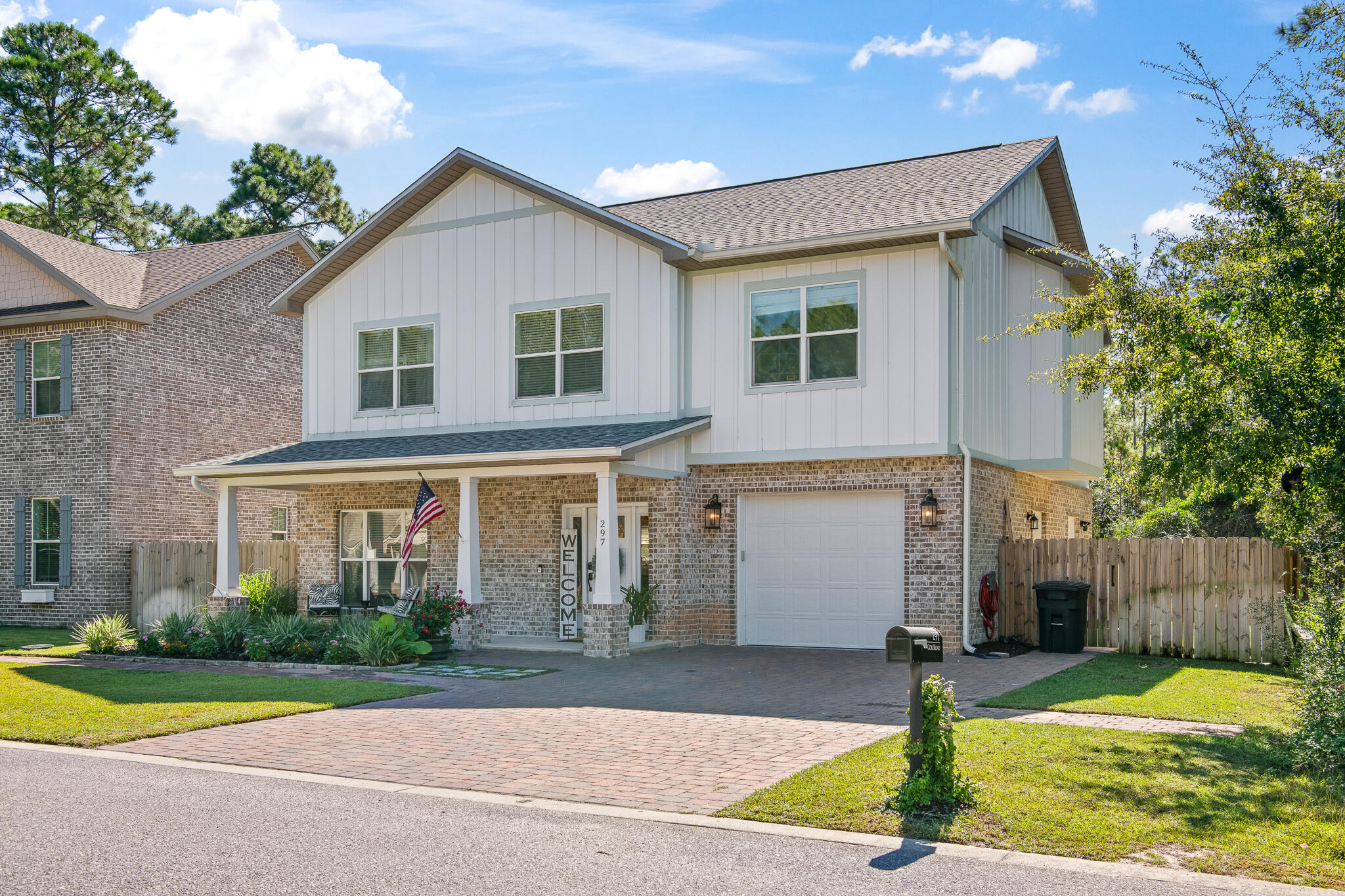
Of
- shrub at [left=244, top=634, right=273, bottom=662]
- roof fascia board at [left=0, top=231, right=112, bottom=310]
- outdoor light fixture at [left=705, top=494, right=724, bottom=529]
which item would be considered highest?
roof fascia board at [left=0, top=231, right=112, bottom=310]

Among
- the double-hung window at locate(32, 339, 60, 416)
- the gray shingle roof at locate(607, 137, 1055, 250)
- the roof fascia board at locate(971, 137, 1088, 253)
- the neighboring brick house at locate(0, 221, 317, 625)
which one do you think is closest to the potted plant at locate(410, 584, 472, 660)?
the gray shingle roof at locate(607, 137, 1055, 250)

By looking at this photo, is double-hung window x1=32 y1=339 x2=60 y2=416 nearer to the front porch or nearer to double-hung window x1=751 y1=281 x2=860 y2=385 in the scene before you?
the front porch

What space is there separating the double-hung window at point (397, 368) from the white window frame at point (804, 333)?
18.3 feet

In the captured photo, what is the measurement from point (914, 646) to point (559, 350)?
11974mm

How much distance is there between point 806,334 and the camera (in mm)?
17062

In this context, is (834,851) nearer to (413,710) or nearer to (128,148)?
(413,710)

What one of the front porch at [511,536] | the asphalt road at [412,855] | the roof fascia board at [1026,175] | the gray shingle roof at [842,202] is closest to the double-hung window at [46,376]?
the front porch at [511,536]

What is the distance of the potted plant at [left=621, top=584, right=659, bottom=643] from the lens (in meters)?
17.3

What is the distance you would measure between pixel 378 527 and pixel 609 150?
744 cm

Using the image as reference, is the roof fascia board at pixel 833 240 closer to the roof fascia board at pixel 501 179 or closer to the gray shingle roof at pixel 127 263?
the roof fascia board at pixel 501 179

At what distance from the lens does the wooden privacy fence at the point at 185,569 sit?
21562 mm

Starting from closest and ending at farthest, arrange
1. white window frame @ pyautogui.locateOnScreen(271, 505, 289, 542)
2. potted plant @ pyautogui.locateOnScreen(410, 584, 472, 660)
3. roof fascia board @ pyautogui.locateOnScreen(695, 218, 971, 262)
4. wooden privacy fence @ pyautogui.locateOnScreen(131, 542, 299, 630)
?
1. roof fascia board @ pyautogui.locateOnScreen(695, 218, 971, 262)
2. potted plant @ pyautogui.locateOnScreen(410, 584, 472, 660)
3. wooden privacy fence @ pyautogui.locateOnScreen(131, 542, 299, 630)
4. white window frame @ pyautogui.locateOnScreen(271, 505, 289, 542)

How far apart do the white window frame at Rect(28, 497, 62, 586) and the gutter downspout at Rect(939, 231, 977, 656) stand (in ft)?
55.9

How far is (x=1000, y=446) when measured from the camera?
18266 mm
